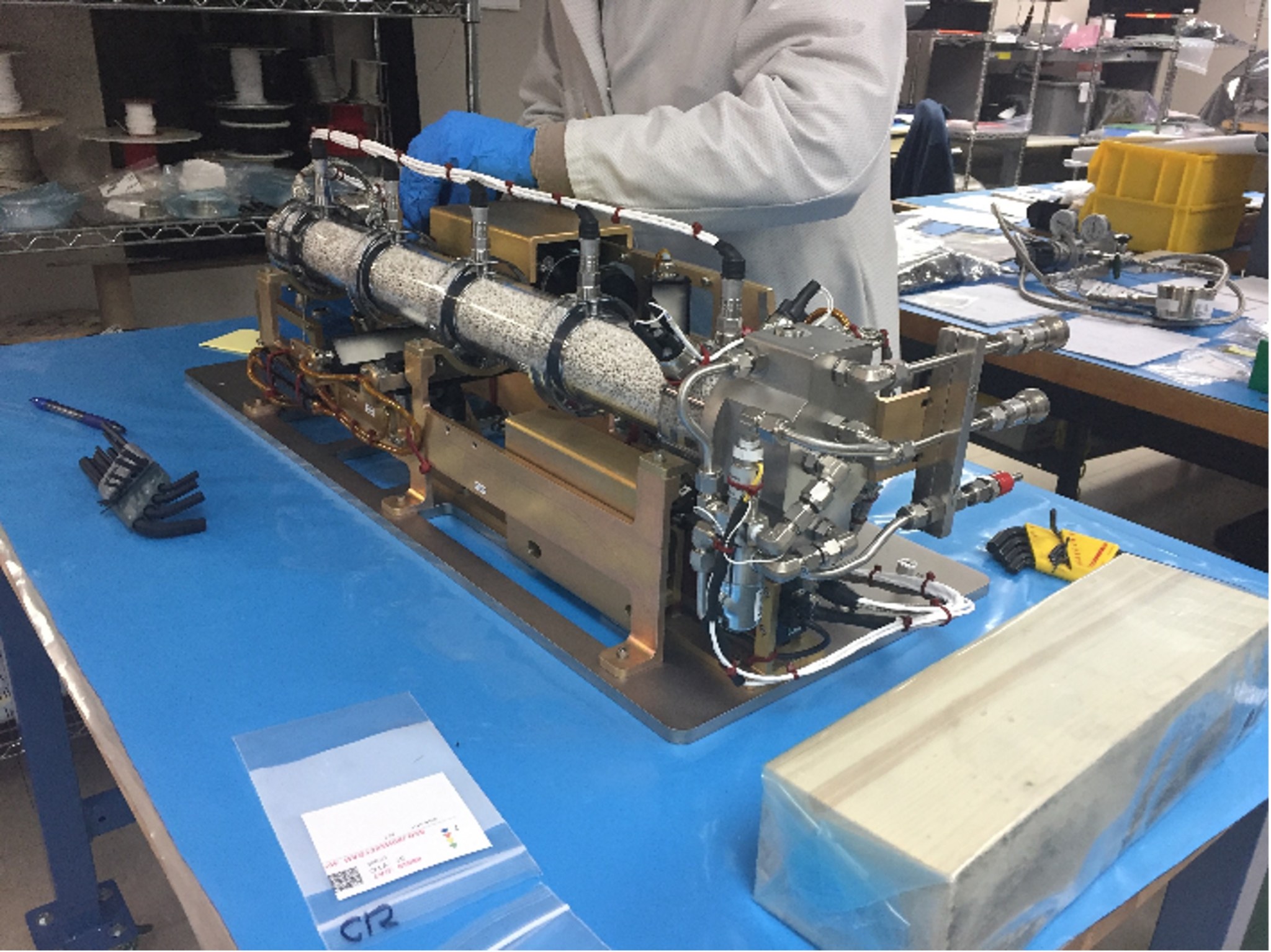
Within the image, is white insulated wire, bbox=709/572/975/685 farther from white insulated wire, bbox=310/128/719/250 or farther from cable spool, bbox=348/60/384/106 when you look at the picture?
cable spool, bbox=348/60/384/106

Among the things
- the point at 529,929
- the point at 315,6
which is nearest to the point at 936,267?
the point at 315,6

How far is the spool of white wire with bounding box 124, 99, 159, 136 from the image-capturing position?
231 centimetres

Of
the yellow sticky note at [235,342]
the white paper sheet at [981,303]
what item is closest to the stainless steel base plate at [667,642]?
the yellow sticky note at [235,342]

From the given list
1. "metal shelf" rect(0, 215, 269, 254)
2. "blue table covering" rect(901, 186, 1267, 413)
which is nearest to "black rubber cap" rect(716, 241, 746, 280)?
"blue table covering" rect(901, 186, 1267, 413)

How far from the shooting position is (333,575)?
41.9 inches

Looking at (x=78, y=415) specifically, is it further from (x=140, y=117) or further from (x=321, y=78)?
(x=321, y=78)

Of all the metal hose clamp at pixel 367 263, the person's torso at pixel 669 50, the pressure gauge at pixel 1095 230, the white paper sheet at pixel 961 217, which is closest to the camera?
the metal hose clamp at pixel 367 263

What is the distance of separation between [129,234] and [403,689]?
1741mm

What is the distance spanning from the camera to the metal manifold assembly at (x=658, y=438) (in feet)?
2.50

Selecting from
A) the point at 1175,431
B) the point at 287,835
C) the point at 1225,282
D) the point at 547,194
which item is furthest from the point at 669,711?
the point at 1225,282

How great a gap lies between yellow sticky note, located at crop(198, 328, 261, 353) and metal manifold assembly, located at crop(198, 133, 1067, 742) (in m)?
0.56

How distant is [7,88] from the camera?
7.02 feet

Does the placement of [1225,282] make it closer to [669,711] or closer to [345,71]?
[669,711]

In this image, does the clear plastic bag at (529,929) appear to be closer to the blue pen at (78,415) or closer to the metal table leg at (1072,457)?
the blue pen at (78,415)
